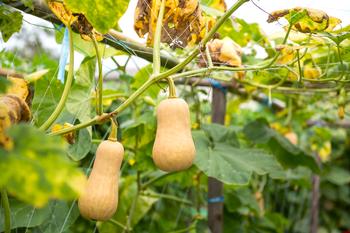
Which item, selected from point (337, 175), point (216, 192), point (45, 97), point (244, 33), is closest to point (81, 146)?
point (45, 97)

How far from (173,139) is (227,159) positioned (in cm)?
43

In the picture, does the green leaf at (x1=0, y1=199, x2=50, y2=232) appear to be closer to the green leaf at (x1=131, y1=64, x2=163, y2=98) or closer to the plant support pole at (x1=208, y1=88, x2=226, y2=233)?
the green leaf at (x1=131, y1=64, x2=163, y2=98)

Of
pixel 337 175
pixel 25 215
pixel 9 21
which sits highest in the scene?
pixel 9 21

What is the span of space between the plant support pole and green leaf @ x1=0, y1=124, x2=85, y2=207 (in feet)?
3.73

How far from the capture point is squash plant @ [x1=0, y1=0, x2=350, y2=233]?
0.52 m

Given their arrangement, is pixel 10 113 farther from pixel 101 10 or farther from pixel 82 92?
pixel 82 92

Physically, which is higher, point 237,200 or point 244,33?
point 244,33

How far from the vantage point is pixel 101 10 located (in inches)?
25.2

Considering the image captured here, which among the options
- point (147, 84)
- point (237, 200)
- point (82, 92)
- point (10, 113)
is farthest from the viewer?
point (237, 200)

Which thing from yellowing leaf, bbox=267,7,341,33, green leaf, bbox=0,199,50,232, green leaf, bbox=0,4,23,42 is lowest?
green leaf, bbox=0,199,50,232

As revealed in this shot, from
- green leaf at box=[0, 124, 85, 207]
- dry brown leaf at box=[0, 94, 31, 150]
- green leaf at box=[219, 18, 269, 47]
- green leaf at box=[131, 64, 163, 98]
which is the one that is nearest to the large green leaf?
green leaf at box=[131, 64, 163, 98]

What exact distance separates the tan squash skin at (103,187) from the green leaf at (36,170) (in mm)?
353

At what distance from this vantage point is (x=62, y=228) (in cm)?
95

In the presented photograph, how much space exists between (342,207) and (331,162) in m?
0.40
